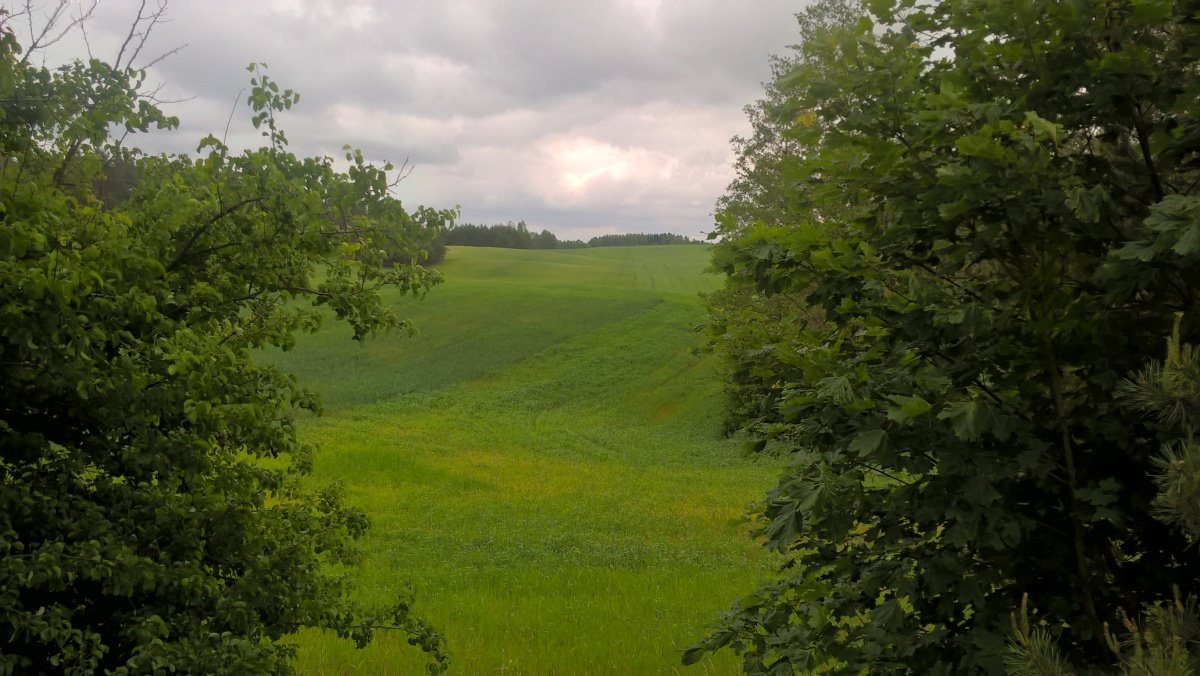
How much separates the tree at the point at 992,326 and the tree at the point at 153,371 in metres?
2.26

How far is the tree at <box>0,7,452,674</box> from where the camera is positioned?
9.82 ft

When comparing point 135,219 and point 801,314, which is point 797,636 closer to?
point 801,314

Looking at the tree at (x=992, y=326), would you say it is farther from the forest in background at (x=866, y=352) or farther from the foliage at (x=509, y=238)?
the foliage at (x=509, y=238)

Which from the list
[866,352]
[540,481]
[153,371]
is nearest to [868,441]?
[866,352]

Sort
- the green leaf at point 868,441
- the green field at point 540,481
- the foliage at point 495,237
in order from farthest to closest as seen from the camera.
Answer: the foliage at point 495,237 → the green field at point 540,481 → the green leaf at point 868,441

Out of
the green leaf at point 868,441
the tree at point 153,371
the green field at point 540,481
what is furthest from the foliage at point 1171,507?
the tree at point 153,371

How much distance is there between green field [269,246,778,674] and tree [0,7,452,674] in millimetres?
2024

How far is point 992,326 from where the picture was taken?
9.14 feet

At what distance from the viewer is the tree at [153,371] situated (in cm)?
299

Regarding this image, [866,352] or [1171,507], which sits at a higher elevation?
[866,352]

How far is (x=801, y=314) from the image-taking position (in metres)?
3.80

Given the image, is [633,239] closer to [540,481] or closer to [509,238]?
[509,238]

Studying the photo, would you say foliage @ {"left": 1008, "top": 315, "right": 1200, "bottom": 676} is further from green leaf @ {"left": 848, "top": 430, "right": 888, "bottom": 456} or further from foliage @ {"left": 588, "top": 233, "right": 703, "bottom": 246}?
foliage @ {"left": 588, "top": 233, "right": 703, "bottom": 246}

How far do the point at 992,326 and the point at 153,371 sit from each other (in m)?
3.31
